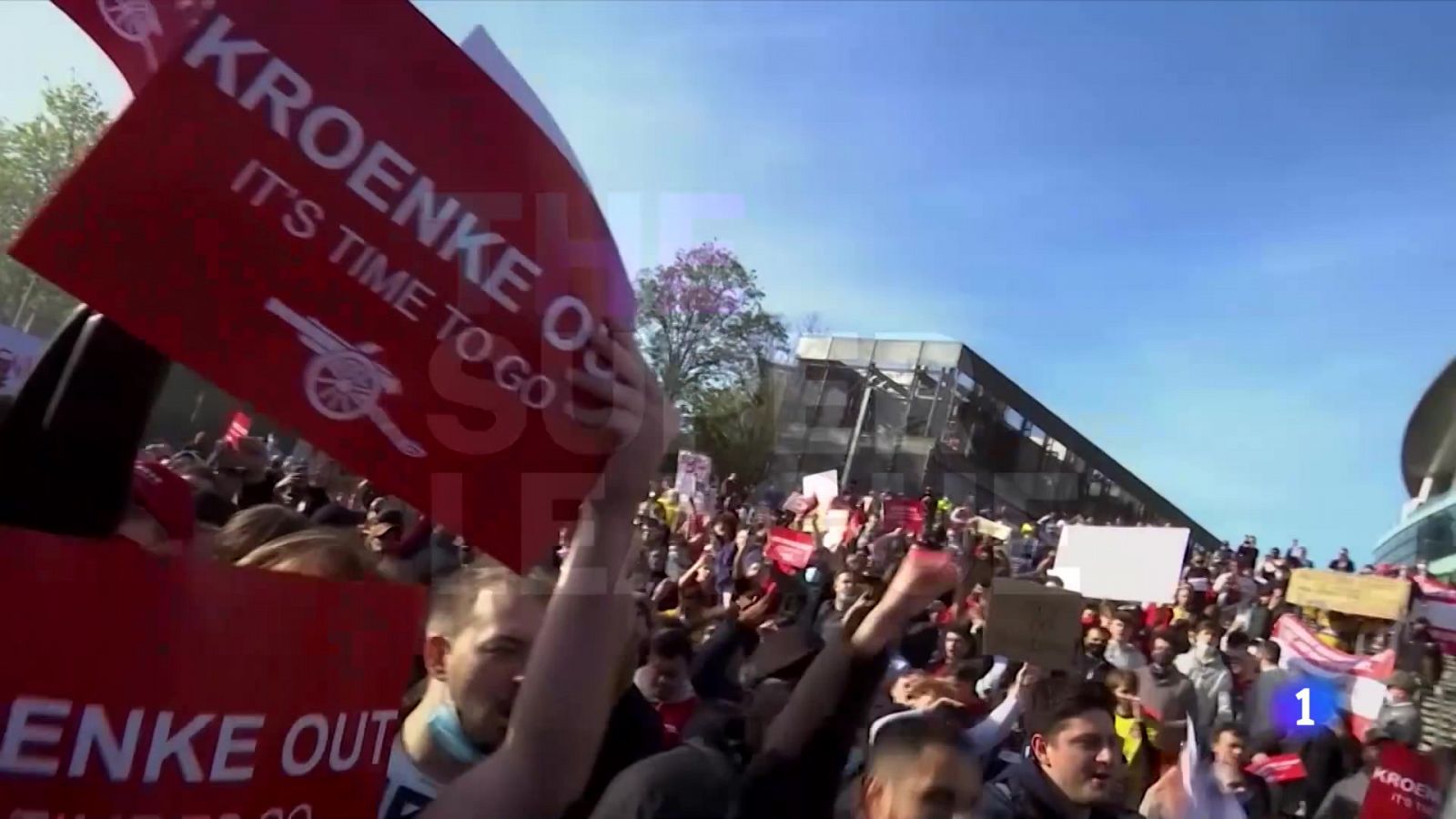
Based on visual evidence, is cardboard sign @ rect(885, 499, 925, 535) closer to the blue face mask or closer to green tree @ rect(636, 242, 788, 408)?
green tree @ rect(636, 242, 788, 408)

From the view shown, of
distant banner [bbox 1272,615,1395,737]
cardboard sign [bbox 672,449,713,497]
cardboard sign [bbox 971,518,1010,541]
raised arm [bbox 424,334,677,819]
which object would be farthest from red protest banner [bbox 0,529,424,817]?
cardboard sign [bbox 971,518,1010,541]

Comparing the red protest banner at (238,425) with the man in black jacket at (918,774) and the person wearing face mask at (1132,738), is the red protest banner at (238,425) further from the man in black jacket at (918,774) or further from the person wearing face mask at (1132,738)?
the man in black jacket at (918,774)

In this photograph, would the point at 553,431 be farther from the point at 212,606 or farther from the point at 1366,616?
the point at 1366,616

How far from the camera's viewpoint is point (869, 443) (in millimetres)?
42688

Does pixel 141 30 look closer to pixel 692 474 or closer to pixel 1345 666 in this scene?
pixel 1345 666

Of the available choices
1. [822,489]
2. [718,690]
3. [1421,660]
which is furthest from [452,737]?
[822,489]

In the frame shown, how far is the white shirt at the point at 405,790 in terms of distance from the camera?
213 cm

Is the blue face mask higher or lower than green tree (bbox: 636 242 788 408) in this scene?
lower

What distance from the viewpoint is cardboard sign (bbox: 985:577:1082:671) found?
16.8ft

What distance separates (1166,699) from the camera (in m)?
7.06

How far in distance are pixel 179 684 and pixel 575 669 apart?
48 cm

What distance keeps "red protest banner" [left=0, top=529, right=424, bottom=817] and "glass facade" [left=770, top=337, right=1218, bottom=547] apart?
37756 mm

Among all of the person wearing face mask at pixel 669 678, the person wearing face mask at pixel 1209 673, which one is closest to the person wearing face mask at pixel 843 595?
the person wearing face mask at pixel 669 678

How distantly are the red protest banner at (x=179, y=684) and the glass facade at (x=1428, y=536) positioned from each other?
35.0 m
